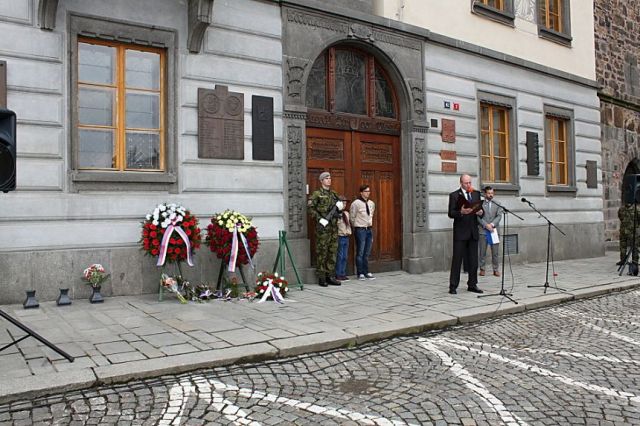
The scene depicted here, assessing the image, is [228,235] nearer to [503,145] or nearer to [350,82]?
[350,82]

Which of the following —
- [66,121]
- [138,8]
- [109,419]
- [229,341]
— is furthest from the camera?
[138,8]

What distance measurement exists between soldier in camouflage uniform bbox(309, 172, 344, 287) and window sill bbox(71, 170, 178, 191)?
2.47 metres

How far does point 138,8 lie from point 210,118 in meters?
1.96

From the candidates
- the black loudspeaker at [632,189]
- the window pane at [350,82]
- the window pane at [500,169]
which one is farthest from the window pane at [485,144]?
the window pane at [350,82]

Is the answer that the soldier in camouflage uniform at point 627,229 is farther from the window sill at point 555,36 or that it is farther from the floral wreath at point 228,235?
the floral wreath at point 228,235

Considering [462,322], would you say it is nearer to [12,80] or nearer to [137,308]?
[137,308]

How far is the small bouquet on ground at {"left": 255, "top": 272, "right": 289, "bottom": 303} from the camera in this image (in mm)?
→ 8570

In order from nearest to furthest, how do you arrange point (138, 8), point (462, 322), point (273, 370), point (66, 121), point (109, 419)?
point (109, 419)
point (273, 370)
point (462, 322)
point (66, 121)
point (138, 8)

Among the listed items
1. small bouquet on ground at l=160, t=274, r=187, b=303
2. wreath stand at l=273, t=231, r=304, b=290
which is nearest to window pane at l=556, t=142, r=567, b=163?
wreath stand at l=273, t=231, r=304, b=290

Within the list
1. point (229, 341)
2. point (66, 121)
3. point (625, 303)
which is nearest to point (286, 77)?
point (66, 121)

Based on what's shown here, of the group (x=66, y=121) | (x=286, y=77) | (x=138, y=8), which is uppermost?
(x=138, y=8)

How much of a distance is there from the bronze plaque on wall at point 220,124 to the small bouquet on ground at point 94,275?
7.76 feet

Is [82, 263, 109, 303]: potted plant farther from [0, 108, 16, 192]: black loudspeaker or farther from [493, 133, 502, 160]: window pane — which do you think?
[493, 133, 502, 160]: window pane

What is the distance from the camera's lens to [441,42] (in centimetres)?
1266
